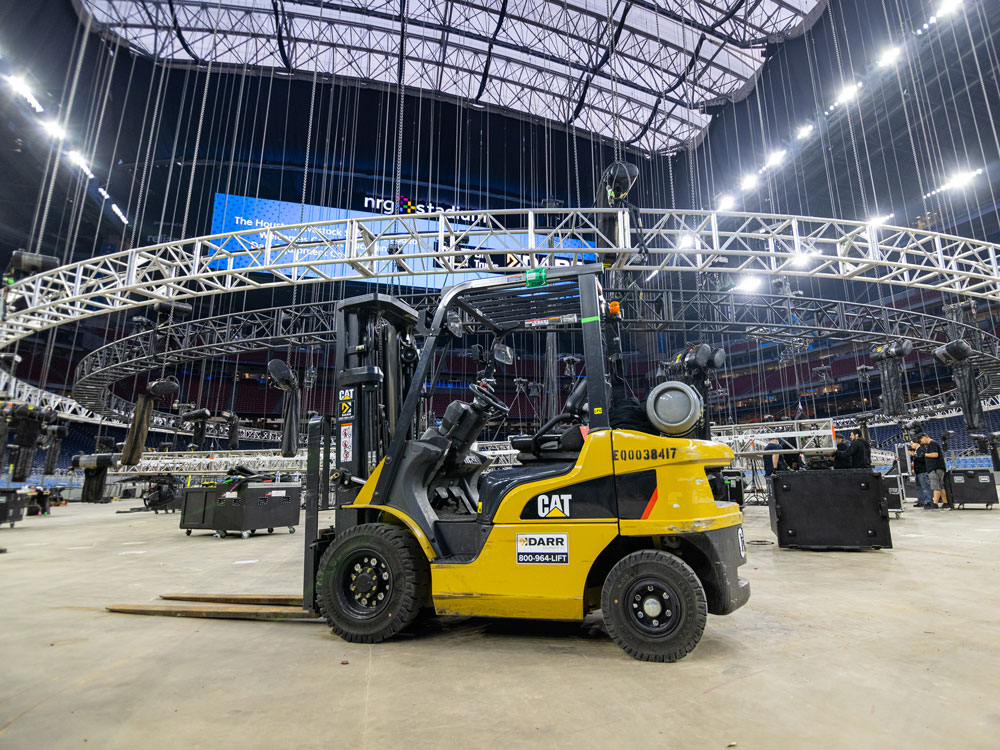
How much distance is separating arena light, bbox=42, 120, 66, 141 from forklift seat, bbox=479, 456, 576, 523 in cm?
3117

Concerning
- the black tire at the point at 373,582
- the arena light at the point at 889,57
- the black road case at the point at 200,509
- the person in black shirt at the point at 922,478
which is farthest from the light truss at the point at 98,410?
the arena light at the point at 889,57

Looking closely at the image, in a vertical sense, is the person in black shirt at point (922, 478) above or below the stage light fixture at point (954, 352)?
below

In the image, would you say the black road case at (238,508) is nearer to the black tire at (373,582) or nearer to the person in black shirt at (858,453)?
the black tire at (373,582)

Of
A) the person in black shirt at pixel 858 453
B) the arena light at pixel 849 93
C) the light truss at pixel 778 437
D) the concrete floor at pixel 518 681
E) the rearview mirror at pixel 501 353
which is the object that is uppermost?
the arena light at pixel 849 93

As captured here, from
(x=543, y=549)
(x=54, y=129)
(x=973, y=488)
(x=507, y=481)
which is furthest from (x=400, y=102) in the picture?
(x=543, y=549)

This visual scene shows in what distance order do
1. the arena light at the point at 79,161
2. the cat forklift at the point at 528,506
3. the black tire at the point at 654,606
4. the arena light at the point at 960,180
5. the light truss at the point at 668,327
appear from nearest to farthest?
the black tire at the point at 654,606
the cat forklift at the point at 528,506
the light truss at the point at 668,327
the arena light at the point at 79,161
the arena light at the point at 960,180

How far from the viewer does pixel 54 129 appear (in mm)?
24219

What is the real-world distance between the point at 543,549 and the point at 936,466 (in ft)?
59.2

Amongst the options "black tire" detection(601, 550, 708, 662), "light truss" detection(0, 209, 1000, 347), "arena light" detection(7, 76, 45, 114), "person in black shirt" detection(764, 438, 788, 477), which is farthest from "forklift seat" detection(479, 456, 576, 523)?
"arena light" detection(7, 76, 45, 114)

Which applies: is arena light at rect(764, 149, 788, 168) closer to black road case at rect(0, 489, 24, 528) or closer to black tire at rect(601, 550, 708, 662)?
black tire at rect(601, 550, 708, 662)

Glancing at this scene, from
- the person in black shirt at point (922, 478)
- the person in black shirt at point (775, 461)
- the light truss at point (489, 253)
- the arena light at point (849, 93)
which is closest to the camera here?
the person in black shirt at point (775, 461)

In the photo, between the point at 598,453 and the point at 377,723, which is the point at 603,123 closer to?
the point at 598,453

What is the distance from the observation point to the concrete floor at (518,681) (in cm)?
230

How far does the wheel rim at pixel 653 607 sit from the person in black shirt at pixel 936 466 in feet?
53.8
